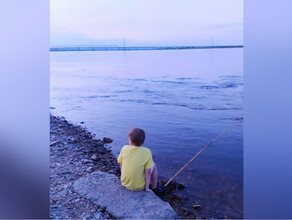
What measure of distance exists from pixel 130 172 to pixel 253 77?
1.17 metres

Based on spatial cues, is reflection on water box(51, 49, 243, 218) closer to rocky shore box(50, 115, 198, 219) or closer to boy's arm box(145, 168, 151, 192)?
rocky shore box(50, 115, 198, 219)

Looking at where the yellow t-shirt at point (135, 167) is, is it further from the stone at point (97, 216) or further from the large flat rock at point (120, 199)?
the stone at point (97, 216)

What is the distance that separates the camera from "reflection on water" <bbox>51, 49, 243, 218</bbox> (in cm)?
250

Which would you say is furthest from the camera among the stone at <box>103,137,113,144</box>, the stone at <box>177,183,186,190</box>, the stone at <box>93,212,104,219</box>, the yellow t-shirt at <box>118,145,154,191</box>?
the stone at <box>103,137,113,144</box>

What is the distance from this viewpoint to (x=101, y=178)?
7.51 feet

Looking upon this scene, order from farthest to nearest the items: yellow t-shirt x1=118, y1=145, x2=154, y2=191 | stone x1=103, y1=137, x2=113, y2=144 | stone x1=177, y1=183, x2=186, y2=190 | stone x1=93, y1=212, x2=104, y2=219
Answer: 1. stone x1=103, y1=137, x2=113, y2=144
2. stone x1=177, y1=183, x2=186, y2=190
3. yellow t-shirt x1=118, y1=145, x2=154, y2=191
4. stone x1=93, y1=212, x2=104, y2=219

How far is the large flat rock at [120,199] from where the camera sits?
1.86 meters

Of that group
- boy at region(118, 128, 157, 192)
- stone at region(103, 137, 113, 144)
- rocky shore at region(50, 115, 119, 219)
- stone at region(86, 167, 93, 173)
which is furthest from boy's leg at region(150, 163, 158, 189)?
stone at region(103, 137, 113, 144)

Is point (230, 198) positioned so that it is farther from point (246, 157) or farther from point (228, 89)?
point (228, 89)

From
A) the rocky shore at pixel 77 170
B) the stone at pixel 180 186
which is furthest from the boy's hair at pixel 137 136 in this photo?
the stone at pixel 180 186

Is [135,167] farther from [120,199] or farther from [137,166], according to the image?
[120,199]

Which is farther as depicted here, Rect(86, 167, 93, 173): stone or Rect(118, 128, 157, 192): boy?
Rect(86, 167, 93, 173): stone

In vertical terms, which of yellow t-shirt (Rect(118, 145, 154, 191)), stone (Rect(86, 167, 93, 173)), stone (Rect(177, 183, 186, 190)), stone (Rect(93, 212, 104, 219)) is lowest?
stone (Rect(93, 212, 104, 219))

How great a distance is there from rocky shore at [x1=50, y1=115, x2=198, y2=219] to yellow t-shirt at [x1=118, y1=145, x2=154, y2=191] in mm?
248
